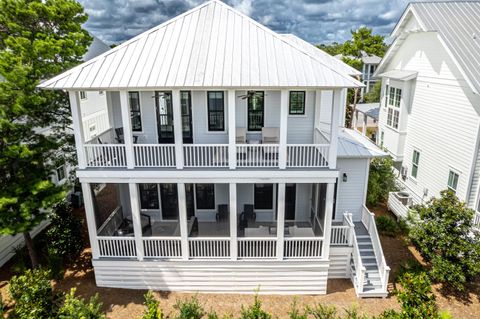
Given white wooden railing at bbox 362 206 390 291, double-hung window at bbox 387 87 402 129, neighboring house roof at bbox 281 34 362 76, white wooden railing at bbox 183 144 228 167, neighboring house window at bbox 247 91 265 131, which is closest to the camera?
white wooden railing at bbox 183 144 228 167

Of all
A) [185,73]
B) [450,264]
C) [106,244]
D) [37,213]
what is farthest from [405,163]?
[37,213]

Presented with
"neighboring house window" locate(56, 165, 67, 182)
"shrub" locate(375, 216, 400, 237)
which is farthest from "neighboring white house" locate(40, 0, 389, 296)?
"neighboring house window" locate(56, 165, 67, 182)

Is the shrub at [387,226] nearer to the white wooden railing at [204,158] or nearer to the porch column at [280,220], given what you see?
the porch column at [280,220]

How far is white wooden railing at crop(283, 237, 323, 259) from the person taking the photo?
1233 cm

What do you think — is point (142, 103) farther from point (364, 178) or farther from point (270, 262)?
point (364, 178)

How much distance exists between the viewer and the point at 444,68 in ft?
52.6

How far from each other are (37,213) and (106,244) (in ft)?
9.05

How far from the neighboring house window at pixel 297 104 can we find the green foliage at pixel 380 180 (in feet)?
21.8

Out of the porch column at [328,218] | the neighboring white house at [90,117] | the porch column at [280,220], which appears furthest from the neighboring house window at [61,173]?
the porch column at [328,218]

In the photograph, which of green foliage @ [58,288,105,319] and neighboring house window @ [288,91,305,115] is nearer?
green foliage @ [58,288,105,319]

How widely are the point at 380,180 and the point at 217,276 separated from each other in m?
11.0

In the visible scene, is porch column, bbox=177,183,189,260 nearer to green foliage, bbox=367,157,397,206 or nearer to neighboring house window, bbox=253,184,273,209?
neighboring house window, bbox=253,184,273,209

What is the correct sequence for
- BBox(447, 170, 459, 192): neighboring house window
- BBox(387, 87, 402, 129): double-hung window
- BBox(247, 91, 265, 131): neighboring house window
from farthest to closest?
BBox(387, 87, 402, 129): double-hung window → BBox(447, 170, 459, 192): neighboring house window → BBox(247, 91, 265, 131): neighboring house window

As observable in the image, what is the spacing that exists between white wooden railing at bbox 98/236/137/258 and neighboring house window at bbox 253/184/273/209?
5.87m
